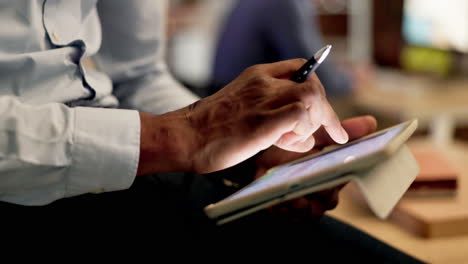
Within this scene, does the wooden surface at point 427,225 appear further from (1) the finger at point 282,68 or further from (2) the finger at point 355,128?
(1) the finger at point 282,68

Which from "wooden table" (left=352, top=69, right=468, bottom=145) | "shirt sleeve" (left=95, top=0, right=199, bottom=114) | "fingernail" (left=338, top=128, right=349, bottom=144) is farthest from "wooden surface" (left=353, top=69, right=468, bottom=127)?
"fingernail" (left=338, top=128, right=349, bottom=144)

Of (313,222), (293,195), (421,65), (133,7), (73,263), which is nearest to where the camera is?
(293,195)

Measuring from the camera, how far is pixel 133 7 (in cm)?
107

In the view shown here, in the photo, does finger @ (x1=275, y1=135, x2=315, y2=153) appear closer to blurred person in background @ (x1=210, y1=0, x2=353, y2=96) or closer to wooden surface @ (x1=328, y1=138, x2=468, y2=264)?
wooden surface @ (x1=328, y1=138, x2=468, y2=264)

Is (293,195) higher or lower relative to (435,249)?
higher

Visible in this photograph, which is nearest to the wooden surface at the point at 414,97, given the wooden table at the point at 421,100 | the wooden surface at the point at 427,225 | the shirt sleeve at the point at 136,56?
the wooden table at the point at 421,100

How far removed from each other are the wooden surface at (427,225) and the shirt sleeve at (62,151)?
18.3 inches

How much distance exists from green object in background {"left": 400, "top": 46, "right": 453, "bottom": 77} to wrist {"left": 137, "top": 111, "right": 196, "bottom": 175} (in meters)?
1.82

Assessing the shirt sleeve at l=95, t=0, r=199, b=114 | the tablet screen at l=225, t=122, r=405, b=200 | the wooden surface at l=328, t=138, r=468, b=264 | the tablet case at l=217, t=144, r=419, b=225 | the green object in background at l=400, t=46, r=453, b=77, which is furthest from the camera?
the green object in background at l=400, t=46, r=453, b=77

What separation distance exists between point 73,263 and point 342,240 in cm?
37

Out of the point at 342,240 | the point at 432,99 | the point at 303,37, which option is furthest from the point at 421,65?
the point at 342,240

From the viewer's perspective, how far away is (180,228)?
767 mm

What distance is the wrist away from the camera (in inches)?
25.5

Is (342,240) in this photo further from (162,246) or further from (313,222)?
(162,246)
